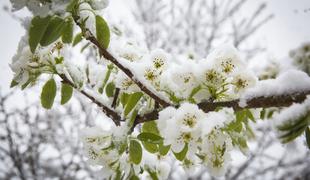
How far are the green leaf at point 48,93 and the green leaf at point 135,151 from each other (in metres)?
0.34

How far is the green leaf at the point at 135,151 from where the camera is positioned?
0.98 meters

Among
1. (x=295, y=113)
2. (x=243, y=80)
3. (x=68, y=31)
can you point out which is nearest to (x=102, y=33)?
(x=68, y=31)

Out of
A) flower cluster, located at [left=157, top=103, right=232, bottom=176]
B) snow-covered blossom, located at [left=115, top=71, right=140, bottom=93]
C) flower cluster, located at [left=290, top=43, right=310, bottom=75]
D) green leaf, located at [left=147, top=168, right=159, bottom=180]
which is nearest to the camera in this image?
flower cluster, located at [left=157, top=103, right=232, bottom=176]

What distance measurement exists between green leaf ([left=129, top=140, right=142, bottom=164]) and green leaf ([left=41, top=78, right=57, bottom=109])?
1.12ft

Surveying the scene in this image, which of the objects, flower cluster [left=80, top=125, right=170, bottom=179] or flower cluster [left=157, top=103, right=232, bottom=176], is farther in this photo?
flower cluster [left=80, top=125, right=170, bottom=179]

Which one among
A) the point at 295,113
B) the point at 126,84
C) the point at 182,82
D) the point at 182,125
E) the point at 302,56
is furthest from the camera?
the point at 302,56

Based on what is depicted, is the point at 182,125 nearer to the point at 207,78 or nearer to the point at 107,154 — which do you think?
the point at 207,78

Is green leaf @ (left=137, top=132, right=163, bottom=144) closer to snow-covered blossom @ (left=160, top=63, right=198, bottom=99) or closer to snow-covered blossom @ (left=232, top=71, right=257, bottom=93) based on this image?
snow-covered blossom @ (left=160, top=63, right=198, bottom=99)

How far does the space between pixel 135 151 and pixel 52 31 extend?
1.40 ft

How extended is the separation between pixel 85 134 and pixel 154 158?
0.31m

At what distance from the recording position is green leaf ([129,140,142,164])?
0.98 meters

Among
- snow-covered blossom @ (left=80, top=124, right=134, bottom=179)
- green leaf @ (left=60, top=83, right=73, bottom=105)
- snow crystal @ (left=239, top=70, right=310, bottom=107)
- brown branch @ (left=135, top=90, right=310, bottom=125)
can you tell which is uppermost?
snow crystal @ (left=239, top=70, right=310, bottom=107)

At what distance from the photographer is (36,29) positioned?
873mm

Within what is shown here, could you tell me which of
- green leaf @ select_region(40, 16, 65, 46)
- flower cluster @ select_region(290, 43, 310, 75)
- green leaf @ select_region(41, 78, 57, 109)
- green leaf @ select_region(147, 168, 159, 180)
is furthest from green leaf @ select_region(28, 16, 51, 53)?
flower cluster @ select_region(290, 43, 310, 75)
